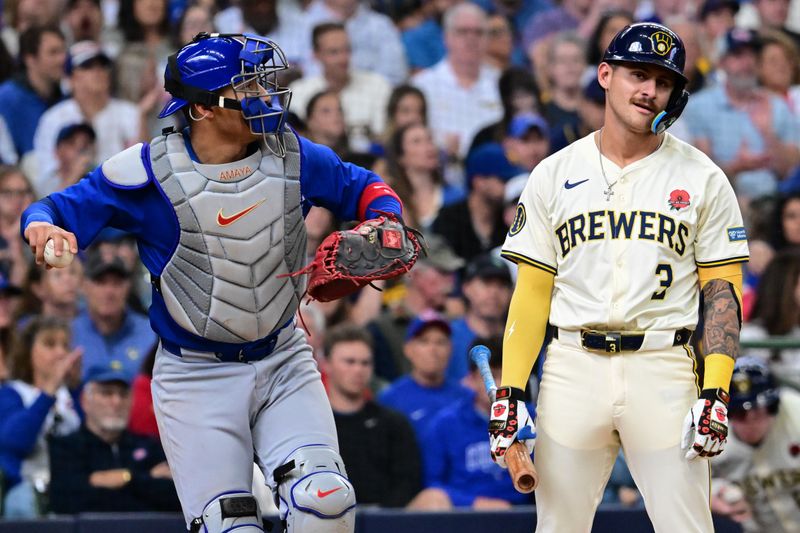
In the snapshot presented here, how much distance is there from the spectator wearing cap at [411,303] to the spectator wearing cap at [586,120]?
1205 millimetres

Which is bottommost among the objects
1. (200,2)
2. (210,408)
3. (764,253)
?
(764,253)

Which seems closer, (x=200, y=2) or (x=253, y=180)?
(x=253, y=180)

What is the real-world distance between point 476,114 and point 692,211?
526cm

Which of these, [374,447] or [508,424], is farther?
[374,447]

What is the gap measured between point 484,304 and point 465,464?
119cm

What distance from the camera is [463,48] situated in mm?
9781

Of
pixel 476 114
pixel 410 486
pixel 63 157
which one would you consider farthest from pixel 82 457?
pixel 476 114

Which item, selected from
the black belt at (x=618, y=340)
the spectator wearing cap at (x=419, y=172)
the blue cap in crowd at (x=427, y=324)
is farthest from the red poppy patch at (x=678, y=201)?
the spectator wearing cap at (x=419, y=172)

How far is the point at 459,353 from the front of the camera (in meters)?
7.78

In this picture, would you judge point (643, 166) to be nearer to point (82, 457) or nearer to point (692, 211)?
point (692, 211)

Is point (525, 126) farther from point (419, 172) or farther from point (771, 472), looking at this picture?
point (771, 472)

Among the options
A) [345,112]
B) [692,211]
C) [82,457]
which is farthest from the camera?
[345,112]

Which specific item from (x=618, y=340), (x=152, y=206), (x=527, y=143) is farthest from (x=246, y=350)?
(x=527, y=143)

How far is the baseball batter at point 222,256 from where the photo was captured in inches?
173
